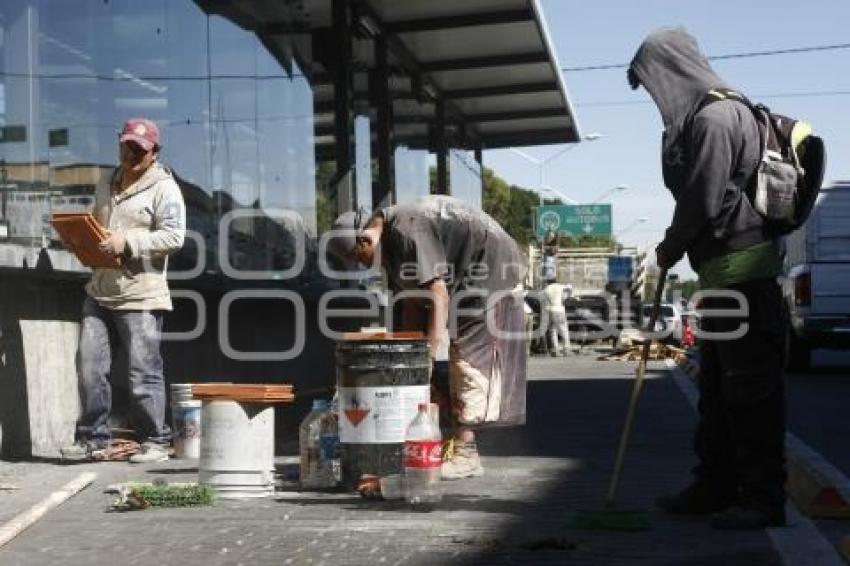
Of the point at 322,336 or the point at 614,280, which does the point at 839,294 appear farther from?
the point at 614,280

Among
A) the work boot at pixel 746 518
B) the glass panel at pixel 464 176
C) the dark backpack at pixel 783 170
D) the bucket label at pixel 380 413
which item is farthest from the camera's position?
the glass panel at pixel 464 176

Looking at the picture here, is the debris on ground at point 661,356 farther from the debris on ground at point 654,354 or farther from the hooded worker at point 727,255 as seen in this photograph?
the hooded worker at point 727,255

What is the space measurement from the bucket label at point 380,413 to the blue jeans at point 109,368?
2019mm

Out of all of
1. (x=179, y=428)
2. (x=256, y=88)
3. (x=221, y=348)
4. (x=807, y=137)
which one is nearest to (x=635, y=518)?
(x=807, y=137)

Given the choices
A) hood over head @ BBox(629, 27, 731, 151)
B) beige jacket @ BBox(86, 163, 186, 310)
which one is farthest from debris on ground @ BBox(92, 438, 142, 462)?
hood over head @ BBox(629, 27, 731, 151)

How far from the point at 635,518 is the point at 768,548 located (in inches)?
25.6

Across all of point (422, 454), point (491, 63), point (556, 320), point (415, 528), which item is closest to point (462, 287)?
point (422, 454)

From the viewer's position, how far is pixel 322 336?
45.6 ft

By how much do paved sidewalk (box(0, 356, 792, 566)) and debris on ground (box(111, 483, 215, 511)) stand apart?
8cm

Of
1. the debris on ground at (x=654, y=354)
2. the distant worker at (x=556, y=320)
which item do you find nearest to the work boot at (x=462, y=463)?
the debris on ground at (x=654, y=354)

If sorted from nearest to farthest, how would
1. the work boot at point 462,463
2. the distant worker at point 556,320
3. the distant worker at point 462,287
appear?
1. the distant worker at point 462,287
2. the work boot at point 462,463
3. the distant worker at point 556,320

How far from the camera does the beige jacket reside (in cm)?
857

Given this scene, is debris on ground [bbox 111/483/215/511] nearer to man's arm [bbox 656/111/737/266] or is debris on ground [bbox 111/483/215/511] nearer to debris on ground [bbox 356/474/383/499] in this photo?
debris on ground [bbox 356/474/383/499]

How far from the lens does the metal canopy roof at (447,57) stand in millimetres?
13516
